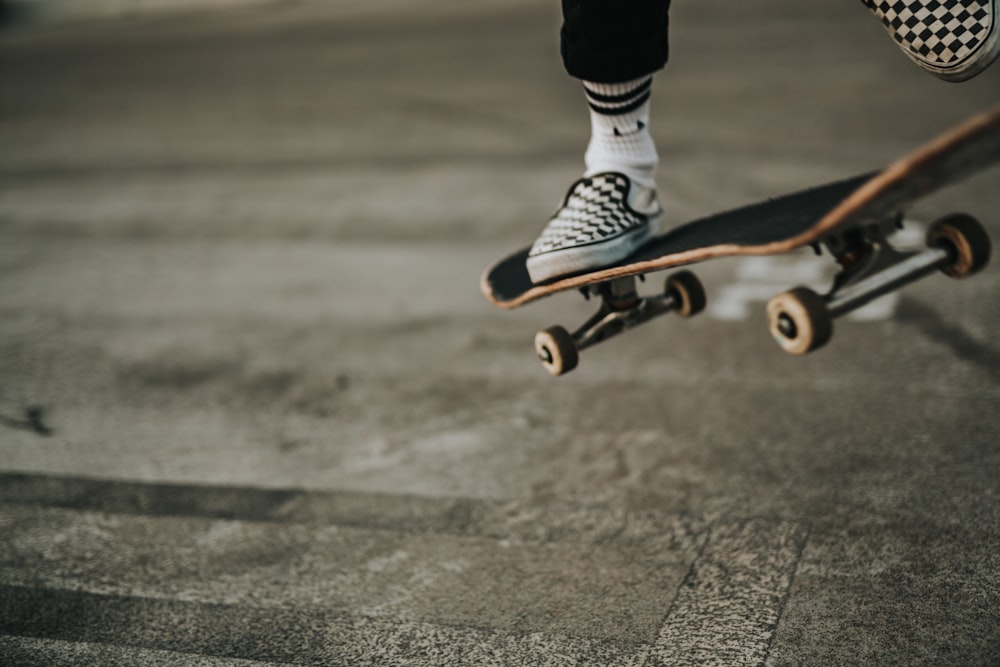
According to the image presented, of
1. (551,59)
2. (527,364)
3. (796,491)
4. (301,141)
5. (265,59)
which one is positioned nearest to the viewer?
(796,491)

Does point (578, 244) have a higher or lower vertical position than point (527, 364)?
higher

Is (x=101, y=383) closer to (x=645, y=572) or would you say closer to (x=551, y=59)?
(x=645, y=572)

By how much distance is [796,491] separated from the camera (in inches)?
123

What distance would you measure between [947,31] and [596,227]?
92 centimetres

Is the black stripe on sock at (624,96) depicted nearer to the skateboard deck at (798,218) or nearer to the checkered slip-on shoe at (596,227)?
the checkered slip-on shoe at (596,227)

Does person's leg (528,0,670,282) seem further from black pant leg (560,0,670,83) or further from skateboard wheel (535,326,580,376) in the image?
skateboard wheel (535,326,580,376)

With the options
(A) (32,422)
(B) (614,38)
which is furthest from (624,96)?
(A) (32,422)

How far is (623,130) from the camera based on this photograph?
9.29ft

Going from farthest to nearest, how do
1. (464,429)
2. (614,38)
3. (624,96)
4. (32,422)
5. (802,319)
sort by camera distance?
(32,422) < (464,429) < (624,96) < (614,38) < (802,319)

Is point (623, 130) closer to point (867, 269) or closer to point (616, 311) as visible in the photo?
point (616, 311)

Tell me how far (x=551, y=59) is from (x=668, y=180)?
484cm

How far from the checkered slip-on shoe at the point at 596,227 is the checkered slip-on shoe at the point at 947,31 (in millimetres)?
728

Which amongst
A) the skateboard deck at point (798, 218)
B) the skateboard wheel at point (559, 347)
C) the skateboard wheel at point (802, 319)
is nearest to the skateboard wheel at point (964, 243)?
the skateboard deck at point (798, 218)

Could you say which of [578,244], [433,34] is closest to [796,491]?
[578,244]
